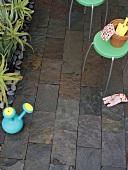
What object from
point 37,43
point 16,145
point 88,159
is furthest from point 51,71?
point 88,159

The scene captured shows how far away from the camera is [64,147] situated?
2715 mm

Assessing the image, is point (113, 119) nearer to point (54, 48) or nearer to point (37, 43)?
point (54, 48)

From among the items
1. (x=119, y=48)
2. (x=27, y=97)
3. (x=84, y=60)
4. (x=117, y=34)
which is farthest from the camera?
(x=84, y=60)

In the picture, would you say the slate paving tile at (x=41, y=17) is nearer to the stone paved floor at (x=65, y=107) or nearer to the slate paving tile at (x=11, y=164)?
the stone paved floor at (x=65, y=107)

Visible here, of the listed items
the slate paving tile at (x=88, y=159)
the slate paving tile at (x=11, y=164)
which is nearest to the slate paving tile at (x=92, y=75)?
the slate paving tile at (x=88, y=159)

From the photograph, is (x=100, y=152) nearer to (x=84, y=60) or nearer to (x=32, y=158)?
(x=32, y=158)

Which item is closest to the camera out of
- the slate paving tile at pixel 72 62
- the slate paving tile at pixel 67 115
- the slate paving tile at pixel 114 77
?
the slate paving tile at pixel 67 115

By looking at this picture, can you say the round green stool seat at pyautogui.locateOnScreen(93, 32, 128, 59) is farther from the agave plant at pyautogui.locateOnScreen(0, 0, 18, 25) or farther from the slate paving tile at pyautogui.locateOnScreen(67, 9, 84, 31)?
the agave plant at pyautogui.locateOnScreen(0, 0, 18, 25)

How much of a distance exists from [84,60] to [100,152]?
3.57 ft

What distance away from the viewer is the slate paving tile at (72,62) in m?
3.21

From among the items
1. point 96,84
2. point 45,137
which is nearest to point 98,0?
point 96,84

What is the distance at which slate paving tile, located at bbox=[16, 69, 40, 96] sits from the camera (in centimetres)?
304

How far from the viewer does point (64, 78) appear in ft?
10.3

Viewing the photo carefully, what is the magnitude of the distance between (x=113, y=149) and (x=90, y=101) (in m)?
0.57
